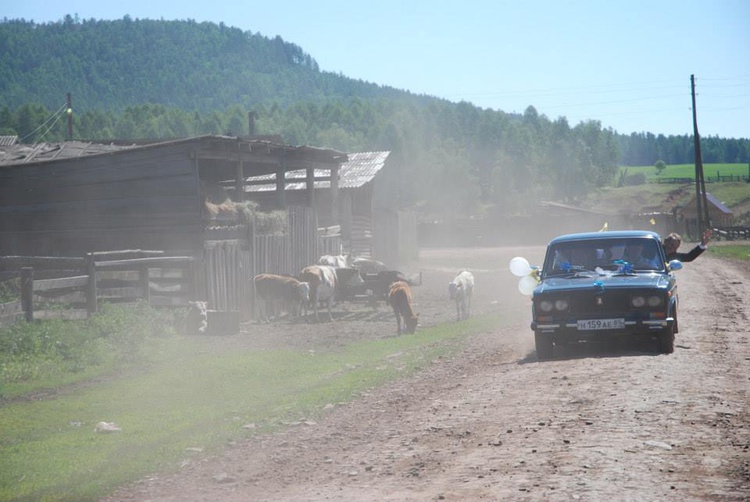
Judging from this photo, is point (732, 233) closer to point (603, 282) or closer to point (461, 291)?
point (461, 291)

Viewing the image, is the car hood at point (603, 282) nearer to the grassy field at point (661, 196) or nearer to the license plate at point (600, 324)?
the license plate at point (600, 324)

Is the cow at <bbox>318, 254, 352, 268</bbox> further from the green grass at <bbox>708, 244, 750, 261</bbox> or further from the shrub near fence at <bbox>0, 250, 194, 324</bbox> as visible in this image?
the green grass at <bbox>708, 244, 750, 261</bbox>

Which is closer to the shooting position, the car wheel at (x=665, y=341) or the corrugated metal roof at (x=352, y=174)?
the car wheel at (x=665, y=341)

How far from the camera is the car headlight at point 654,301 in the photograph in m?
12.3

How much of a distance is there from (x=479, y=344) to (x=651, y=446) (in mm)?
8938

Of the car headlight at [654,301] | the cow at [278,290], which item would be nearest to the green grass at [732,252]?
the cow at [278,290]

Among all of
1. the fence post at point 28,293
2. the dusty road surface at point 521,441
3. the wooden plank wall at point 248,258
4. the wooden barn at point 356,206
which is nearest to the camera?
the dusty road surface at point 521,441

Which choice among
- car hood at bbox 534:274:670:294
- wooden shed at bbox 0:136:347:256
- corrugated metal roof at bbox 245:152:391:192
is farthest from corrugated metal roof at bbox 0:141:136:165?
car hood at bbox 534:274:670:294

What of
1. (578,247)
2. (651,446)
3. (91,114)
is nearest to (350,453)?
(651,446)

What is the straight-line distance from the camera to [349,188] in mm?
39312

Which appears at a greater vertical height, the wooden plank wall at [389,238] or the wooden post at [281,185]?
the wooden post at [281,185]

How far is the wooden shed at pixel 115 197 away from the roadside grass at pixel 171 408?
6163mm

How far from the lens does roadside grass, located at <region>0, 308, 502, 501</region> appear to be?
26.1 ft

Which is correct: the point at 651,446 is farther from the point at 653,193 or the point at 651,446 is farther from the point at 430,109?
the point at 430,109
